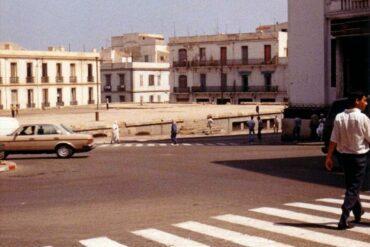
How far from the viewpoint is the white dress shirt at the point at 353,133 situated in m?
8.67

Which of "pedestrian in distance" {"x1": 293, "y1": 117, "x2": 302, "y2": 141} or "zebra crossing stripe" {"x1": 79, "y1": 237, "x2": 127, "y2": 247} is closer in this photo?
"zebra crossing stripe" {"x1": 79, "y1": 237, "x2": 127, "y2": 247}

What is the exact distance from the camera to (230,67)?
8050 centimetres

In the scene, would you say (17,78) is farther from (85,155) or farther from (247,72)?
(85,155)

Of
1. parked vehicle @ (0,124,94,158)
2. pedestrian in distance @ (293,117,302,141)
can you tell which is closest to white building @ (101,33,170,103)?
pedestrian in distance @ (293,117,302,141)

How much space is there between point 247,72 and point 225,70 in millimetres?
3254

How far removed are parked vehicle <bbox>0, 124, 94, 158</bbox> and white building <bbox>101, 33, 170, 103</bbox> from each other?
68.3 m

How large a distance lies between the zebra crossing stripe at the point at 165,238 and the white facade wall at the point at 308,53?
82.4 ft

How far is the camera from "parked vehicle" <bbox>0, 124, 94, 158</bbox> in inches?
930

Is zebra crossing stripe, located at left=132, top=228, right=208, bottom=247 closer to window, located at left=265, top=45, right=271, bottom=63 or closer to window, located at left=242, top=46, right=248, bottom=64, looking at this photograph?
window, located at left=265, top=45, right=271, bottom=63

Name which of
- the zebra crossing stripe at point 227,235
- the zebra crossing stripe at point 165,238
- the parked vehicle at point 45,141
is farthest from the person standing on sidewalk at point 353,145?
the parked vehicle at point 45,141

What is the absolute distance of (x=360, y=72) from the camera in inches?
1281

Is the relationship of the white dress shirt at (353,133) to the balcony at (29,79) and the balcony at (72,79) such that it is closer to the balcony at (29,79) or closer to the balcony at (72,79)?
the balcony at (29,79)

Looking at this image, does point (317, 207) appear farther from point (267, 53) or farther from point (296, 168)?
point (267, 53)

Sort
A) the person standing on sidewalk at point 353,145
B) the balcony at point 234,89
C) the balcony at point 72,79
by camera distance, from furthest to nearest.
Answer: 1. the balcony at point 234,89
2. the balcony at point 72,79
3. the person standing on sidewalk at point 353,145
